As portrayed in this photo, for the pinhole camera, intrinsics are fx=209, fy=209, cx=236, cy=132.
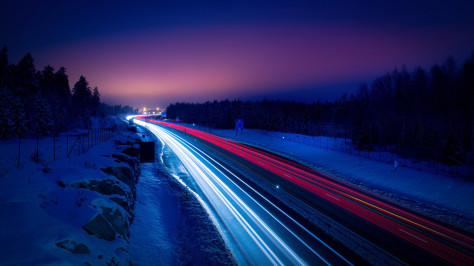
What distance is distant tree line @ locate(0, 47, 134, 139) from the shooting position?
120ft

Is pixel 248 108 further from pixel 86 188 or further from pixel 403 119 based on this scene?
pixel 86 188

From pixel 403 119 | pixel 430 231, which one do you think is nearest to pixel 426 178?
pixel 430 231

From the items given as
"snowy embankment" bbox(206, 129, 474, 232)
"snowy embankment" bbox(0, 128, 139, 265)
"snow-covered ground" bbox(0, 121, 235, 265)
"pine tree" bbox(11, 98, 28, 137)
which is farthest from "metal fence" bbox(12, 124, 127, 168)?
"snowy embankment" bbox(206, 129, 474, 232)

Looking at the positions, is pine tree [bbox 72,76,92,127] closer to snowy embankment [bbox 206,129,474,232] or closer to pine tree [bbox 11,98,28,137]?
pine tree [bbox 11,98,28,137]

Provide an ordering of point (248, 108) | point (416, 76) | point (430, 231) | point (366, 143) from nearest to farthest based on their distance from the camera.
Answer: point (430, 231) → point (366, 143) → point (416, 76) → point (248, 108)

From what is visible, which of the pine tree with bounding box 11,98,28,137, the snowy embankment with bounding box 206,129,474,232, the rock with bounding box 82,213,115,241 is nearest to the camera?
the rock with bounding box 82,213,115,241

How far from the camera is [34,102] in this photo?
42.9m

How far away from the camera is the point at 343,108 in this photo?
84000mm

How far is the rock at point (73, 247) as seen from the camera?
19.9ft

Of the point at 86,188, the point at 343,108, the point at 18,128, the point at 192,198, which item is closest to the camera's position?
the point at 86,188

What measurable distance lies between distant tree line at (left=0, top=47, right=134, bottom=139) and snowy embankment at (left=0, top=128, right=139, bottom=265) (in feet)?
127

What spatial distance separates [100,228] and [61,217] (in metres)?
1.29

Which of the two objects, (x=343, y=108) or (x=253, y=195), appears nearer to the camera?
(x=253, y=195)

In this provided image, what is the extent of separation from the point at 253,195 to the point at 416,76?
228ft
